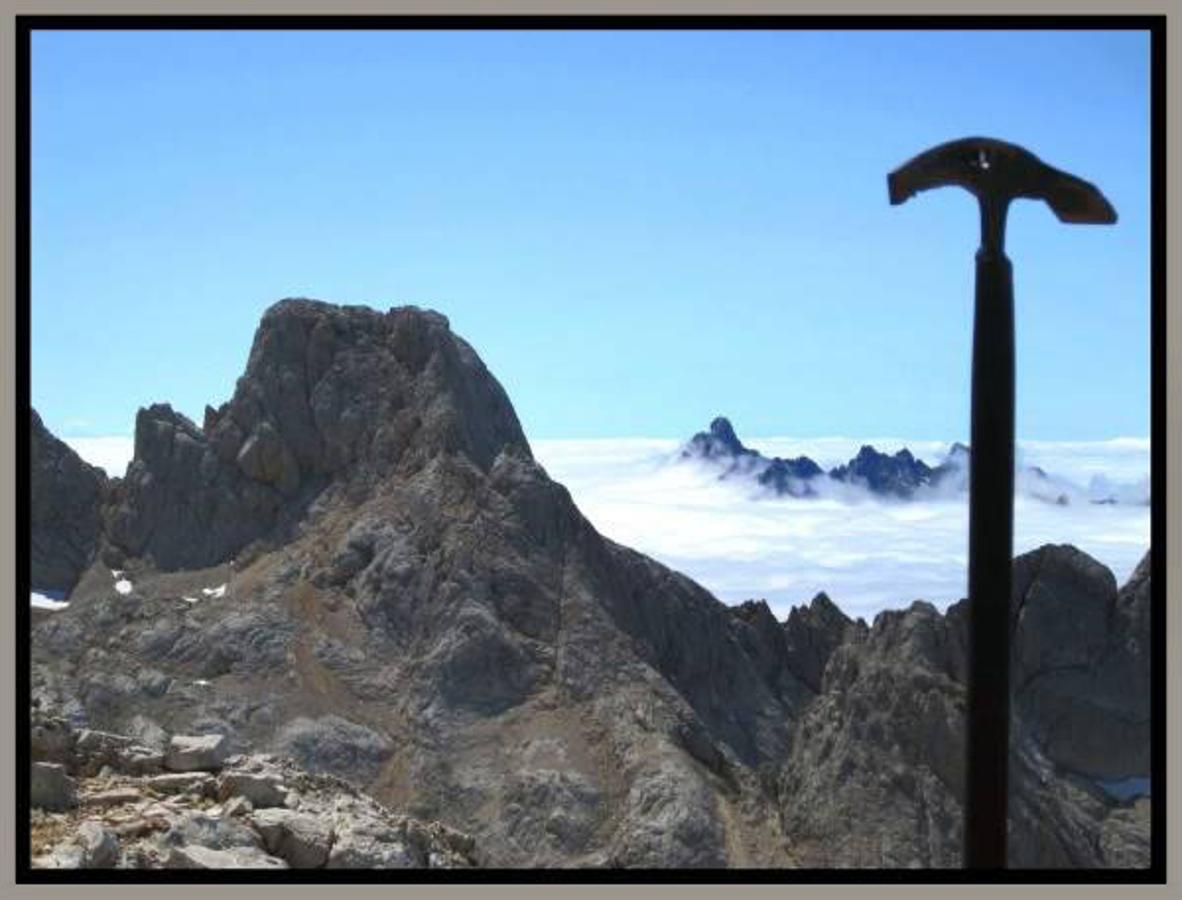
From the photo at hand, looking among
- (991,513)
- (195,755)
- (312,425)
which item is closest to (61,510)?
(312,425)

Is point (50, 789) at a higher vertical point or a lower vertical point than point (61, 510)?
higher

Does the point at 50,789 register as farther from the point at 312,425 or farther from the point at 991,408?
the point at 312,425

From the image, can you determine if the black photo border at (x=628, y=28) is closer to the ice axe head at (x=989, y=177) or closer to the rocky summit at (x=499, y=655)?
the ice axe head at (x=989, y=177)

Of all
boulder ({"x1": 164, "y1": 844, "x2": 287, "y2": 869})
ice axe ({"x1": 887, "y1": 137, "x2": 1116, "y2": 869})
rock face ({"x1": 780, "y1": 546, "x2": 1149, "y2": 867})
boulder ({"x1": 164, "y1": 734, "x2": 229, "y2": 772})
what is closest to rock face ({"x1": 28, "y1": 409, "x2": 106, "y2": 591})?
rock face ({"x1": 780, "y1": 546, "x2": 1149, "y2": 867})

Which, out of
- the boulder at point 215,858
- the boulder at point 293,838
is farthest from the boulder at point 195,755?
the boulder at point 215,858

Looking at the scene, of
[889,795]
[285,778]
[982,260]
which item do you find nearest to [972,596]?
[982,260]

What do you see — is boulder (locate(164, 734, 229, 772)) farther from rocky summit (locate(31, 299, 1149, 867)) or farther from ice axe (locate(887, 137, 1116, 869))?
rocky summit (locate(31, 299, 1149, 867))
